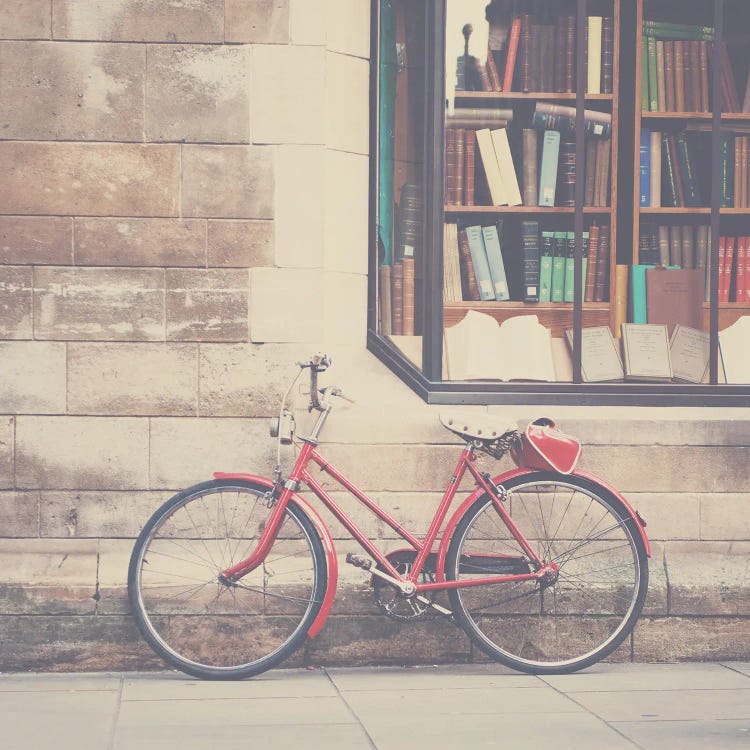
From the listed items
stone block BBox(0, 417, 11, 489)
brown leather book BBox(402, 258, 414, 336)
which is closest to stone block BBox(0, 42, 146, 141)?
stone block BBox(0, 417, 11, 489)

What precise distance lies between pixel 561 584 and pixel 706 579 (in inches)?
26.7

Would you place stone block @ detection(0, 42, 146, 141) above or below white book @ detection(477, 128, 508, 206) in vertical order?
above

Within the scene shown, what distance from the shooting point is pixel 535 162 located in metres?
6.12

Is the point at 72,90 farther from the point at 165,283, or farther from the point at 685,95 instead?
the point at 685,95

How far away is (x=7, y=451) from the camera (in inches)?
227

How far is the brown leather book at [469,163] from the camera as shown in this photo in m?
6.08

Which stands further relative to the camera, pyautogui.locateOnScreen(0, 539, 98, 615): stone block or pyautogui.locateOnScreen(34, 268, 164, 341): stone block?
pyautogui.locateOnScreen(34, 268, 164, 341): stone block

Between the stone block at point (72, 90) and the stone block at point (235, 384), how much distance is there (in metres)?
1.07

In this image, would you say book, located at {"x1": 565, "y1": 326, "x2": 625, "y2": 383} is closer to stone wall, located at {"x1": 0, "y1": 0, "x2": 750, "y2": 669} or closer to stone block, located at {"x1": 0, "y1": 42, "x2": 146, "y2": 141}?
stone wall, located at {"x1": 0, "y1": 0, "x2": 750, "y2": 669}

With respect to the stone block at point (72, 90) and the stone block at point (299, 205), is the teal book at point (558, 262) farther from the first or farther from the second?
the stone block at point (72, 90)

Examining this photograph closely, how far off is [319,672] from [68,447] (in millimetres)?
1539

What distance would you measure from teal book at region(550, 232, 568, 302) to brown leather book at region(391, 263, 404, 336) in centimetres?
74

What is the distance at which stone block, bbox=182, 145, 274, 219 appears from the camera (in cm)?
578

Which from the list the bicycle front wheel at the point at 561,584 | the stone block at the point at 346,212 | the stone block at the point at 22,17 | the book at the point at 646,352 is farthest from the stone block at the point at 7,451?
the book at the point at 646,352
